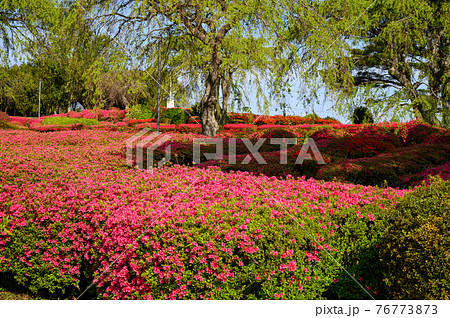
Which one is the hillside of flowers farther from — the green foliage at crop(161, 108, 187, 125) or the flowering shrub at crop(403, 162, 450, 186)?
the green foliage at crop(161, 108, 187, 125)

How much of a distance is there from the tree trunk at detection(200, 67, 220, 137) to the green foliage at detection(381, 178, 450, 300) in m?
6.35

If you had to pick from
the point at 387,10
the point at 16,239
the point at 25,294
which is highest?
the point at 387,10

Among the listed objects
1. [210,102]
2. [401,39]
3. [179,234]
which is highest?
[401,39]

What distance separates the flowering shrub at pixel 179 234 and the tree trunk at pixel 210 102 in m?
4.25

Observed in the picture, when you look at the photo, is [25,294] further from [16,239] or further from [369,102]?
[369,102]

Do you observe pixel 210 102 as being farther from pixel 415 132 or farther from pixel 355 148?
pixel 415 132

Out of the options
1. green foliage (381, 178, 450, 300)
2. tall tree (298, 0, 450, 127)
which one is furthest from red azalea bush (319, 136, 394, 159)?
green foliage (381, 178, 450, 300)

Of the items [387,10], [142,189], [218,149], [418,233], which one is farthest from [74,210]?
[387,10]

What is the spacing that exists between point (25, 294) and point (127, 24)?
6361 millimetres

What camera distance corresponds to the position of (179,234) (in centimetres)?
320

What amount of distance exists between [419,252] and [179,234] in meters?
1.89

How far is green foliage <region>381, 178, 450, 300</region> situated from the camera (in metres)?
2.65

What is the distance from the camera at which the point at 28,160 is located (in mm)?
6340

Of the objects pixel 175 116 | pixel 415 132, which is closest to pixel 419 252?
pixel 415 132
